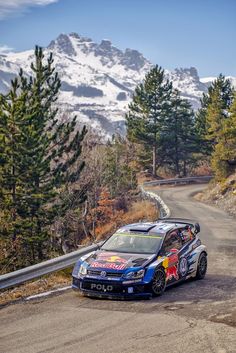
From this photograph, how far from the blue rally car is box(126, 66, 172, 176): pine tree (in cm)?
5322

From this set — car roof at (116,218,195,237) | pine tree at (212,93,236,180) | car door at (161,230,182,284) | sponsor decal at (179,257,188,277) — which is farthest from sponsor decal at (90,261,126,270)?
pine tree at (212,93,236,180)

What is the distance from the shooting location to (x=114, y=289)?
1168cm

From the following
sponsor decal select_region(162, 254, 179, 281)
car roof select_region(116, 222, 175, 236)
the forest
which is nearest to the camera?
sponsor decal select_region(162, 254, 179, 281)

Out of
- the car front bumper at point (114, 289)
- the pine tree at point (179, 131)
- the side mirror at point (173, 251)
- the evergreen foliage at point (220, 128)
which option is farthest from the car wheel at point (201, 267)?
the pine tree at point (179, 131)

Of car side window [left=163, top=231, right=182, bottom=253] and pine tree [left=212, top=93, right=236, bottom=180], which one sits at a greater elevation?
pine tree [left=212, top=93, right=236, bottom=180]

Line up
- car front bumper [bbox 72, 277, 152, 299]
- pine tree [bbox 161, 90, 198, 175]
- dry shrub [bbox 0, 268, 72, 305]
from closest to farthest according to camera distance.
Answer: car front bumper [bbox 72, 277, 152, 299] → dry shrub [bbox 0, 268, 72, 305] → pine tree [bbox 161, 90, 198, 175]

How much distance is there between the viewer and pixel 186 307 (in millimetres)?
11211

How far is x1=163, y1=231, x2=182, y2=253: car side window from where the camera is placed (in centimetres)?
1325

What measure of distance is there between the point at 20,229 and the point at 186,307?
21.3m

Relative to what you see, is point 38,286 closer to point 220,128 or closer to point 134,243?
point 134,243

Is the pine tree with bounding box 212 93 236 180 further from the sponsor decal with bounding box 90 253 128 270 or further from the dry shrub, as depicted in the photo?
the sponsor decal with bounding box 90 253 128 270

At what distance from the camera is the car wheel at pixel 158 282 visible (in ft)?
39.4

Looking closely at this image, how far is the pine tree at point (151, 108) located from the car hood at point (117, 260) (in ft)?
180

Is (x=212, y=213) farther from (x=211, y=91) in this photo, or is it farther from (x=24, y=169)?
(x=211, y=91)
